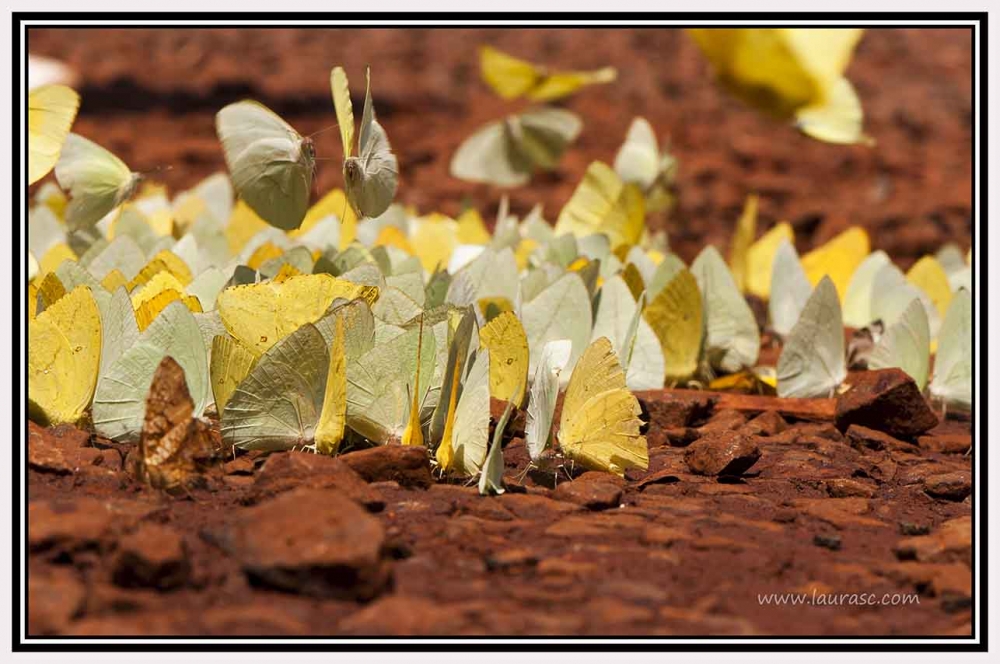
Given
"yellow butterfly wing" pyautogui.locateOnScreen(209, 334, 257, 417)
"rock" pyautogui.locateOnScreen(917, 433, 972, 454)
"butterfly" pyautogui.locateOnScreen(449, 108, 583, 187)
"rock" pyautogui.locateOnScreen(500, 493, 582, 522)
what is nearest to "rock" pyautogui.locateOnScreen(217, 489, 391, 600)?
"rock" pyautogui.locateOnScreen(500, 493, 582, 522)

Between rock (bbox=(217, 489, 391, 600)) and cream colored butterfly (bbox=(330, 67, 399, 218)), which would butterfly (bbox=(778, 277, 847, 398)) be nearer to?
cream colored butterfly (bbox=(330, 67, 399, 218))

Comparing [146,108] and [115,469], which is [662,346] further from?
[146,108]

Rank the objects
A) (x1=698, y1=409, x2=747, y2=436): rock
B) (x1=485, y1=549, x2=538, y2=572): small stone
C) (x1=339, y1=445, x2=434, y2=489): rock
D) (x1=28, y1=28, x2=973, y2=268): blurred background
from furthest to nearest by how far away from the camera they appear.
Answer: (x1=28, y1=28, x2=973, y2=268): blurred background, (x1=698, y1=409, x2=747, y2=436): rock, (x1=339, y1=445, x2=434, y2=489): rock, (x1=485, y1=549, x2=538, y2=572): small stone

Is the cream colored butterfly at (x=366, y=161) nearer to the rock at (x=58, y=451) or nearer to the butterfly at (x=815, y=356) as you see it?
the rock at (x=58, y=451)

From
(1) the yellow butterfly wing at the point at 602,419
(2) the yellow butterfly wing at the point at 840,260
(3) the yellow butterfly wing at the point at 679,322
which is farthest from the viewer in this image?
(2) the yellow butterfly wing at the point at 840,260

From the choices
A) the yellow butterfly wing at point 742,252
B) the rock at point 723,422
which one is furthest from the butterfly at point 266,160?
the yellow butterfly wing at point 742,252

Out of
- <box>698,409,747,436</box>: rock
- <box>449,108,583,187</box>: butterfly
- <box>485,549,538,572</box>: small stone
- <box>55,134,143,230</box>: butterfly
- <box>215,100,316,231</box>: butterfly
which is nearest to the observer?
<box>485,549,538,572</box>: small stone
